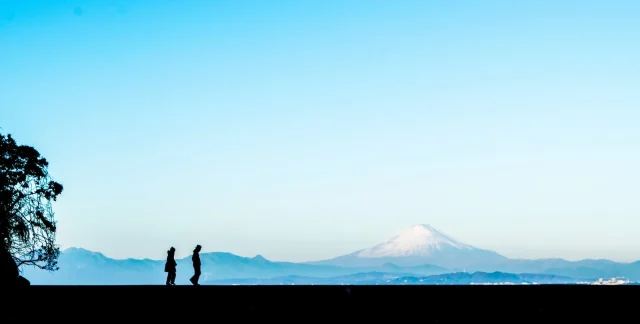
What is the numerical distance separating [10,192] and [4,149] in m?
3.09
